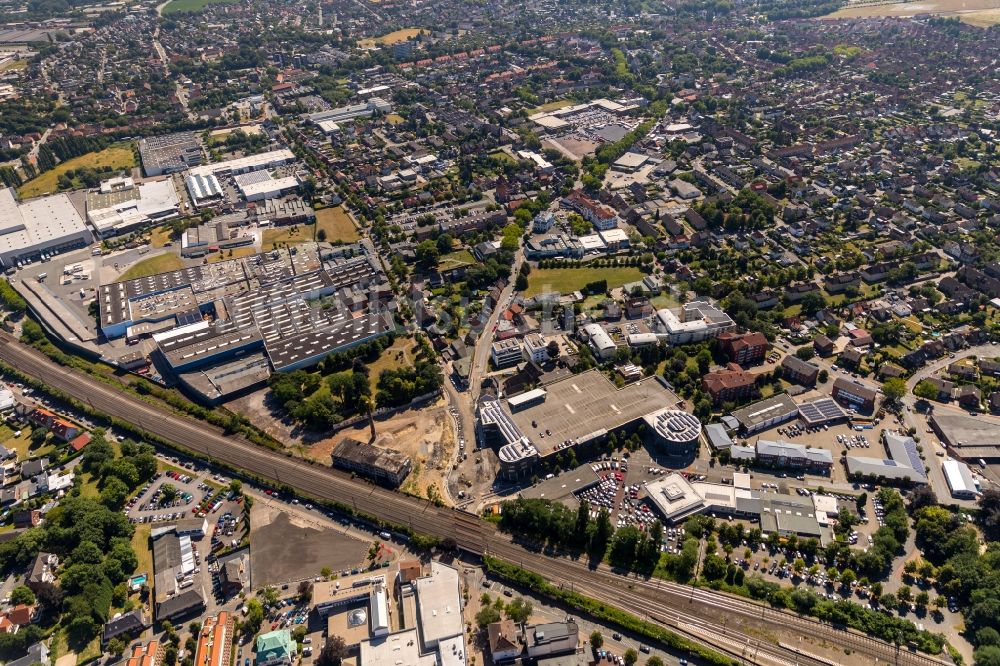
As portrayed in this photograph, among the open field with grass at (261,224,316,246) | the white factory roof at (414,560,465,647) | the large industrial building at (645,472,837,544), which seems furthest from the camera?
the open field with grass at (261,224,316,246)

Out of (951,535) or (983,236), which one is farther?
(983,236)

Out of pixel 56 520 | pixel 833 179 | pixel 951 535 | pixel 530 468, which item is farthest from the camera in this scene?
pixel 833 179

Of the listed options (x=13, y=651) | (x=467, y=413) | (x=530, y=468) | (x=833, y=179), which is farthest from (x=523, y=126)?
(x=13, y=651)

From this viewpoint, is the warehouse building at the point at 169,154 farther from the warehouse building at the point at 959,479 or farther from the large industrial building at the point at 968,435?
the warehouse building at the point at 959,479

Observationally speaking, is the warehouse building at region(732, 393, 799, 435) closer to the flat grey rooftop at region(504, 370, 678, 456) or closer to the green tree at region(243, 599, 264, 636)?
the flat grey rooftop at region(504, 370, 678, 456)

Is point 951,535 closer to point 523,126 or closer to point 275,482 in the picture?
point 275,482

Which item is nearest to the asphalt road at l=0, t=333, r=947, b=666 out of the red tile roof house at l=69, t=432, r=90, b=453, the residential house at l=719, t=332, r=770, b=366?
the red tile roof house at l=69, t=432, r=90, b=453
